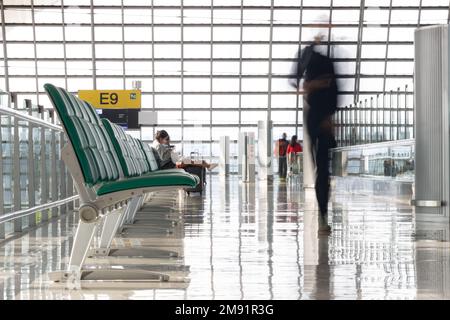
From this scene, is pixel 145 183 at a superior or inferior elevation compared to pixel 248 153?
inferior

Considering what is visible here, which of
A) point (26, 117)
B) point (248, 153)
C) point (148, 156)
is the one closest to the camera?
point (26, 117)

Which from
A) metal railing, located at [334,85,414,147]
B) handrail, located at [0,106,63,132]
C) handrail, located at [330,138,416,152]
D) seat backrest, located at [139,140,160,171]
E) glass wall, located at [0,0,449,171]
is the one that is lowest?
seat backrest, located at [139,140,160,171]

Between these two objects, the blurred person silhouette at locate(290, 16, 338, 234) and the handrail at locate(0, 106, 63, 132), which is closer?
the handrail at locate(0, 106, 63, 132)

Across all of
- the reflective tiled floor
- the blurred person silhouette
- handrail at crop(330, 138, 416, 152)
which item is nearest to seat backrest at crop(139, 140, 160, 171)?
the reflective tiled floor

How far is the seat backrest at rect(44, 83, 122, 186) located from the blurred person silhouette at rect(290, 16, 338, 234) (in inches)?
122

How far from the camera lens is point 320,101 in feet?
26.2

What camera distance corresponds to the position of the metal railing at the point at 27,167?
24.7 ft

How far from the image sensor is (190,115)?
3362 cm

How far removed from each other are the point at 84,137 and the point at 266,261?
1.49 metres

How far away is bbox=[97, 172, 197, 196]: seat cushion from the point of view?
15.3ft

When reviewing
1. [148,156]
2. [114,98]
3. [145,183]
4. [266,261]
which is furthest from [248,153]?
[145,183]

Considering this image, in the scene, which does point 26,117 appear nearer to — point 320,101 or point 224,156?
point 320,101

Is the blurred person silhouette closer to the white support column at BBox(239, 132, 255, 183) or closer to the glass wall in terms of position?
the glass wall

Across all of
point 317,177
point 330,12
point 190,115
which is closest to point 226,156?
point 190,115
